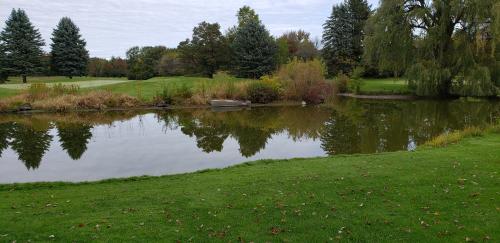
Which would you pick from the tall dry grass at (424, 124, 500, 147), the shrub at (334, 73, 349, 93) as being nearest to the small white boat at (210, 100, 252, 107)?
the shrub at (334, 73, 349, 93)

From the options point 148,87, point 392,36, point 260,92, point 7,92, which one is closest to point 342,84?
point 392,36

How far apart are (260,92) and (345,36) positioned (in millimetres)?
22790

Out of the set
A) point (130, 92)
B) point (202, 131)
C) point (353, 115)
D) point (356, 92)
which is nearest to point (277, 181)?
point (202, 131)

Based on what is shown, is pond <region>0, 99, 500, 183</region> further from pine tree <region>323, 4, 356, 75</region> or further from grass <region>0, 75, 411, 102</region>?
pine tree <region>323, 4, 356, 75</region>

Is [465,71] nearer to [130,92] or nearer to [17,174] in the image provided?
[130,92]

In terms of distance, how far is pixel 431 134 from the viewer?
53.5ft

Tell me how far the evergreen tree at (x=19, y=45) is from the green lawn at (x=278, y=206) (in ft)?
126

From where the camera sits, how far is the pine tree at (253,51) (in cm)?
4547

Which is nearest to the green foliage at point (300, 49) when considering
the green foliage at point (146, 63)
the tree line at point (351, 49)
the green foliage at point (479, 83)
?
the tree line at point (351, 49)

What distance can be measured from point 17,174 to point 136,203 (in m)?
5.76

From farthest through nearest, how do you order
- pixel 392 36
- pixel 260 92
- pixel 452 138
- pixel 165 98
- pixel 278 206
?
pixel 392 36 → pixel 260 92 → pixel 165 98 → pixel 452 138 → pixel 278 206

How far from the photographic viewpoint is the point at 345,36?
49.5m

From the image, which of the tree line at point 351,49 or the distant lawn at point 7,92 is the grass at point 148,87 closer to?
the distant lawn at point 7,92

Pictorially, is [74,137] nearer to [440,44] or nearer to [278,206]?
[278,206]
